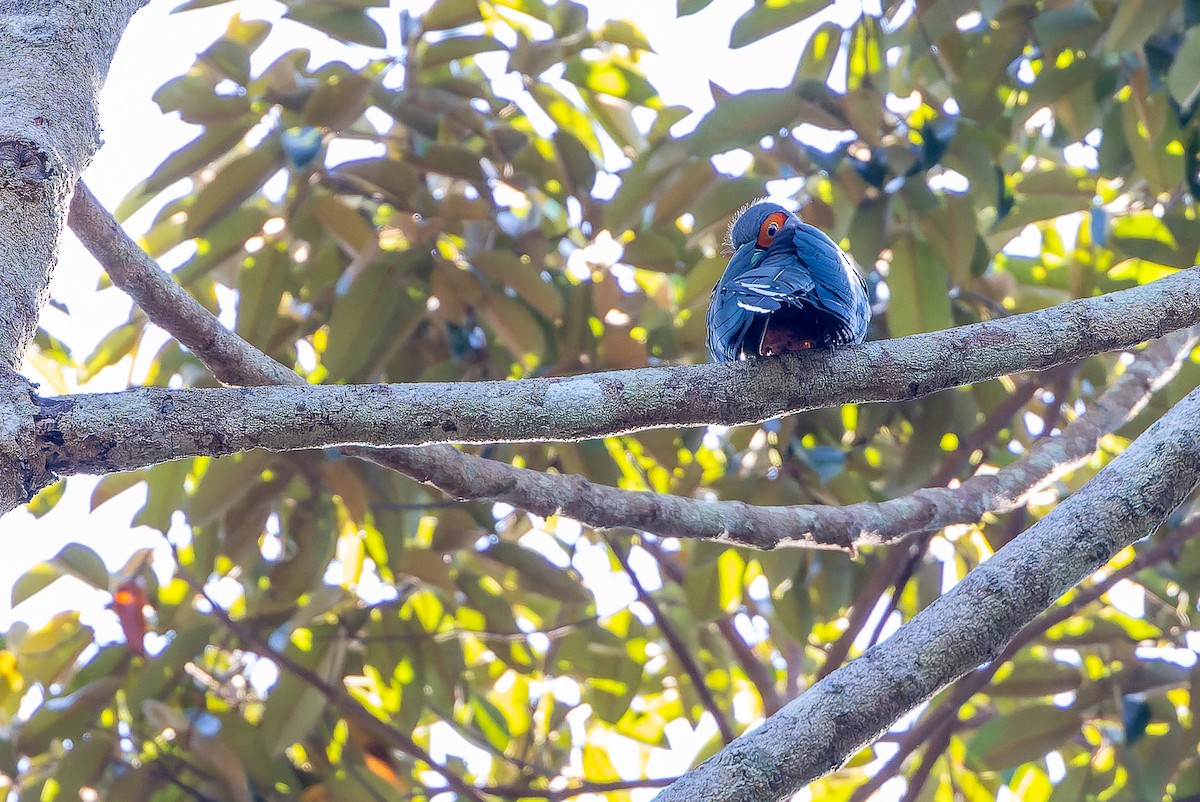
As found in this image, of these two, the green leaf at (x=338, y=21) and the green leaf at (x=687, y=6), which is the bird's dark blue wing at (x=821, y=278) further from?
the green leaf at (x=338, y=21)

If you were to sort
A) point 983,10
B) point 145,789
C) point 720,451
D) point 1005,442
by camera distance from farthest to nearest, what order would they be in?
point 720,451
point 1005,442
point 145,789
point 983,10

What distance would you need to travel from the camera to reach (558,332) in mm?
2893

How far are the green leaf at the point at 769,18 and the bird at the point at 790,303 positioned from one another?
0.68m

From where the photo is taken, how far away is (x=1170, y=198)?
3.05m

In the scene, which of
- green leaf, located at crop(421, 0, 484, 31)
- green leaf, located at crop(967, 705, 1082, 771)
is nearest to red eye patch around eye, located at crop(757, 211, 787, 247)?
green leaf, located at crop(421, 0, 484, 31)

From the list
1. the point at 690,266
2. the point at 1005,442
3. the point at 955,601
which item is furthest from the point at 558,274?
the point at 955,601

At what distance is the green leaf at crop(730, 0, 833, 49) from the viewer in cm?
269

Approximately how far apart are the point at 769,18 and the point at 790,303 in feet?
3.90

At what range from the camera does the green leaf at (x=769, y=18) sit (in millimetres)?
2693

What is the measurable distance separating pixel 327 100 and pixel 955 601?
1857 mm

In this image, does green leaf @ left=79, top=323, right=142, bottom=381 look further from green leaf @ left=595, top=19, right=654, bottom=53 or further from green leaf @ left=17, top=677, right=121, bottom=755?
green leaf @ left=595, top=19, right=654, bottom=53

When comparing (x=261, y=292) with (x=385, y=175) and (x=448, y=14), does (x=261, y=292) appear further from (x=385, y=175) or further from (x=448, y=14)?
(x=448, y=14)

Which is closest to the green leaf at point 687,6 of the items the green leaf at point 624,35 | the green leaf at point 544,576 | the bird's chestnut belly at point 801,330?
the green leaf at point 624,35

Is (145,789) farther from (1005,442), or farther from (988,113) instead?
(988,113)
